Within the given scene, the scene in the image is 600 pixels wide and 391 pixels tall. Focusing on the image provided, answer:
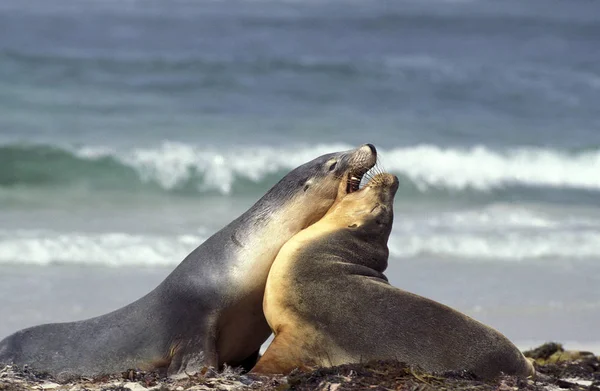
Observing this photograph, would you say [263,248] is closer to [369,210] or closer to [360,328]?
[369,210]

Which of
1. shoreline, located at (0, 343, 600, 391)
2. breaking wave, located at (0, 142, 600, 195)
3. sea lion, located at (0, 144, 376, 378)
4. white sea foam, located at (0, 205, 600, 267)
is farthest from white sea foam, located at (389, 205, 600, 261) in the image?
shoreline, located at (0, 343, 600, 391)

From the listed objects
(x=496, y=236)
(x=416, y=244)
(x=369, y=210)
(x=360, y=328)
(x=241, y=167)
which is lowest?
(x=360, y=328)

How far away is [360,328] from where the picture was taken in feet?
25.0

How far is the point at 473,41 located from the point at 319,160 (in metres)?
23.6

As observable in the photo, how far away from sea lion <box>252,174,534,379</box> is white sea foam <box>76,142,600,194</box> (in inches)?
447

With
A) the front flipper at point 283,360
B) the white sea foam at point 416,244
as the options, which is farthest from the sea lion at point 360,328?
the white sea foam at point 416,244

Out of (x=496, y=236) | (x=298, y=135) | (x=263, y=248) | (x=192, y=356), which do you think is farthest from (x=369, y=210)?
(x=298, y=135)

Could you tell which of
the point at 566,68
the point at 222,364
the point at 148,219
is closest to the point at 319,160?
the point at 222,364

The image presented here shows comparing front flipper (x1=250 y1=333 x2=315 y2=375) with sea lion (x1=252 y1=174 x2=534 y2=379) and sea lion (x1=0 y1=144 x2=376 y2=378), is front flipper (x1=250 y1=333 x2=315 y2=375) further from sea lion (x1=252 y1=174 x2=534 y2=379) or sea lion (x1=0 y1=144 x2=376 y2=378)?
sea lion (x1=0 y1=144 x2=376 y2=378)

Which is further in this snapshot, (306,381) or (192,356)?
(192,356)

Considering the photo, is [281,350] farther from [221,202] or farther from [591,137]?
[591,137]

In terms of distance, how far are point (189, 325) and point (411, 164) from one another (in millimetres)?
13513

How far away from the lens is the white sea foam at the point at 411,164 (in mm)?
19812

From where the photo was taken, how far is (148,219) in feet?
53.4
